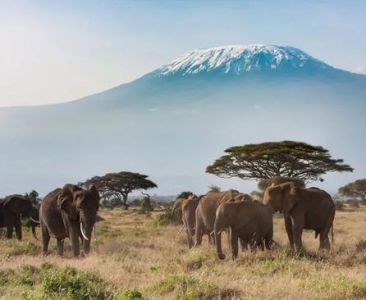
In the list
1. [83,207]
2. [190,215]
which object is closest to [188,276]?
[83,207]

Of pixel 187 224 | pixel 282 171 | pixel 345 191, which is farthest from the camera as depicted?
pixel 345 191

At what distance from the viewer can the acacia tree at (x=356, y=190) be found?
73625 millimetres

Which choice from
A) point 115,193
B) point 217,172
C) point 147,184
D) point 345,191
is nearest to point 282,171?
point 217,172

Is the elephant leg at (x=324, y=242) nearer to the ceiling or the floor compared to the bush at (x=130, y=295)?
nearer to the floor

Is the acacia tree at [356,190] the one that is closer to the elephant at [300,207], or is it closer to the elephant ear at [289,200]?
the elephant at [300,207]

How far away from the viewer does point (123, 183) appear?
65875 millimetres

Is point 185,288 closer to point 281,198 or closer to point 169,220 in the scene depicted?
point 281,198

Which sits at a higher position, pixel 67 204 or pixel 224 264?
pixel 67 204

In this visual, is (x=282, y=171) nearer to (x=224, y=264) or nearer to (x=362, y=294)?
(x=224, y=264)

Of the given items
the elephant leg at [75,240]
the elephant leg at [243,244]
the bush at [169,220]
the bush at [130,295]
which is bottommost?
the bush at [169,220]

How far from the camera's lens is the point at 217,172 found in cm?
4950

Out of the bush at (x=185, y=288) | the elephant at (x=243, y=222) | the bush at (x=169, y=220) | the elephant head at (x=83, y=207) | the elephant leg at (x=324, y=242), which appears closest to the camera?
the bush at (x=185, y=288)

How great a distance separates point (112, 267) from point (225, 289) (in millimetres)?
3452

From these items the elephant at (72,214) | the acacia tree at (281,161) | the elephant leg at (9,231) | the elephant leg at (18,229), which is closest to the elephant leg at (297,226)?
the elephant at (72,214)
